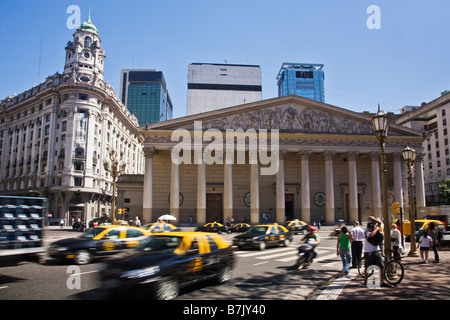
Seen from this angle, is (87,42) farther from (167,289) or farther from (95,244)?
(167,289)

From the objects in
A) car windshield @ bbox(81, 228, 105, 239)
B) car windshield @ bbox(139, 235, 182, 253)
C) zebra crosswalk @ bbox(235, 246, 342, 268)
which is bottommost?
zebra crosswalk @ bbox(235, 246, 342, 268)

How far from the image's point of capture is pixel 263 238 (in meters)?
18.0

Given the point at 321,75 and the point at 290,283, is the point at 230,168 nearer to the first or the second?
the point at 290,283

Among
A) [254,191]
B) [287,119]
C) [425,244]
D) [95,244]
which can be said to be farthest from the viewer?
[287,119]

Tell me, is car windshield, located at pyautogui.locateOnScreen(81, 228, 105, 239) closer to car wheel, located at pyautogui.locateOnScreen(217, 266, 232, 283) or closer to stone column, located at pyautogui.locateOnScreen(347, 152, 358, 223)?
car wheel, located at pyautogui.locateOnScreen(217, 266, 232, 283)

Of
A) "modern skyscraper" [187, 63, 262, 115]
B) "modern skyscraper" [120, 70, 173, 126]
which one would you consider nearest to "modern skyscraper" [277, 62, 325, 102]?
"modern skyscraper" [187, 63, 262, 115]

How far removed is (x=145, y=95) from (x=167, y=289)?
438 feet

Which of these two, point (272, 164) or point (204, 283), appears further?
point (272, 164)

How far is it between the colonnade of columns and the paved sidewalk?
1022 inches

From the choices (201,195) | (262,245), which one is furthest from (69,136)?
(262,245)

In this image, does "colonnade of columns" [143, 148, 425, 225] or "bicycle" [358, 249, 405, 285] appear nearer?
"bicycle" [358, 249, 405, 285]

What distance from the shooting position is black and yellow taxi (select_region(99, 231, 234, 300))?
6684mm

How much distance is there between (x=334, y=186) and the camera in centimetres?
4191
